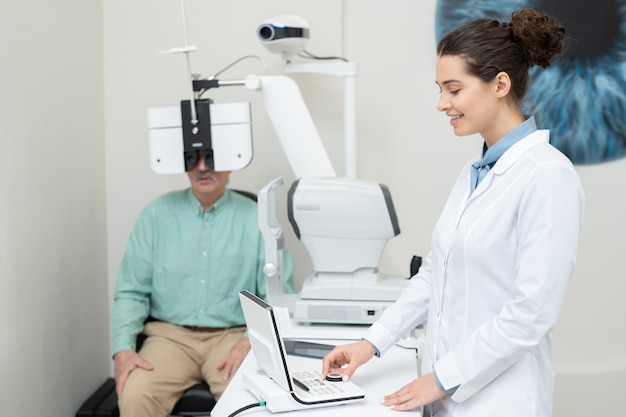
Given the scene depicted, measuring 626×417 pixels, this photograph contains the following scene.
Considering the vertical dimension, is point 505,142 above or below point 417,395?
above

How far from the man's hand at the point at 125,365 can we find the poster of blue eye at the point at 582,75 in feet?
5.51

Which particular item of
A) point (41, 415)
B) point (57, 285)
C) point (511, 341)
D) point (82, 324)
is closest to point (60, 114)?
point (57, 285)

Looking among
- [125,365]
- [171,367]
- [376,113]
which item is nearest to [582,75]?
[376,113]

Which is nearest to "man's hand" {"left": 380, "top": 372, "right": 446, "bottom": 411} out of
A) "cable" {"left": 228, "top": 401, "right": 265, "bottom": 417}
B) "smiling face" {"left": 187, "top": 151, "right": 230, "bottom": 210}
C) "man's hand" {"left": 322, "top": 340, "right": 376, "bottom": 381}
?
"man's hand" {"left": 322, "top": 340, "right": 376, "bottom": 381}

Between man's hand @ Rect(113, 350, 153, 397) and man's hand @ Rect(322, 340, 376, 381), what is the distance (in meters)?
0.96

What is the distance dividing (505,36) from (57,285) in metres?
1.83

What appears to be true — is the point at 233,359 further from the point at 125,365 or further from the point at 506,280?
the point at 506,280

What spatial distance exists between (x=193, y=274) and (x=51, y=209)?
0.54 meters

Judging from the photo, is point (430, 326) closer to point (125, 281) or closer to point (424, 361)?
point (424, 361)

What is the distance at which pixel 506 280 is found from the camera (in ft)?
4.60

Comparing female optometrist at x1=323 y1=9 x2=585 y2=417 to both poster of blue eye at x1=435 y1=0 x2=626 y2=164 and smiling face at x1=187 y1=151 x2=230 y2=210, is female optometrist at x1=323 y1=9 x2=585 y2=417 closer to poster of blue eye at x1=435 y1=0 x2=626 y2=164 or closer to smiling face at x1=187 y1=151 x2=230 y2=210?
smiling face at x1=187 y1=151 x2=230 y2=210

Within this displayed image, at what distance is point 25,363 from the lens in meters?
2.35

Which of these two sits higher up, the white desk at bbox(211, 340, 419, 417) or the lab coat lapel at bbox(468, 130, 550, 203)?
the lab coat lapel at bbox(468, 130, 550, 203)

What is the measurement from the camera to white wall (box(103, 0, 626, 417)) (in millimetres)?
2967
